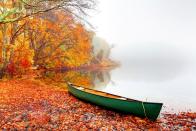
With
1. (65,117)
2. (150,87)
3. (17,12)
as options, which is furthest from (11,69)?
(150,87)

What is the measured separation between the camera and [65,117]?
49.2ft

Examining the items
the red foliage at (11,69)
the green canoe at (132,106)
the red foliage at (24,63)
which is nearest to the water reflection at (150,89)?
the green canoe at (132,106)

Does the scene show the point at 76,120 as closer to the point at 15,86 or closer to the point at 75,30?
the point at 15,86

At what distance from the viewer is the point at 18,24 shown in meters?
32.2

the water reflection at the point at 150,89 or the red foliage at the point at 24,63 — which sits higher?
the red foliage at the point at 24,63

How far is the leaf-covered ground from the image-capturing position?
13547 millimetres

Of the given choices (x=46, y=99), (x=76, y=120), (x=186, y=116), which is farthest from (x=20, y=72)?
(x=186, y=116)

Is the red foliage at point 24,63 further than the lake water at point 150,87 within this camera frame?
Yes

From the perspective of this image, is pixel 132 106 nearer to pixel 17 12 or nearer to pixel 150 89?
pixel 17 12

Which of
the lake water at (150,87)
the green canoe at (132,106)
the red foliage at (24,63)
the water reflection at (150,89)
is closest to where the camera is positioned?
the green canoe at (132,106)

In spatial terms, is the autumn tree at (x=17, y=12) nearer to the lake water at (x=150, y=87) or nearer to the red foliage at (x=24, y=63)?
the red foliage at (x=24, y=63)

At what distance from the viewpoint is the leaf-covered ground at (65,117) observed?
13.5 metres

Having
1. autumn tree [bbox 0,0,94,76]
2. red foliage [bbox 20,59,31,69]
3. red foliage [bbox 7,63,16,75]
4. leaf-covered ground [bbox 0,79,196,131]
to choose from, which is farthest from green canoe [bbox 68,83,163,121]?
red foliage [bbox 20,59,31,69]

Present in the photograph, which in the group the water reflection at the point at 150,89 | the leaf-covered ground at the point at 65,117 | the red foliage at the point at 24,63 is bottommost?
the water reflection at the point at 150,89
